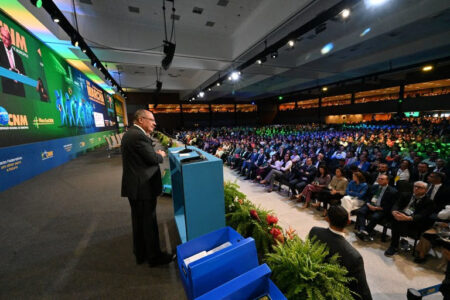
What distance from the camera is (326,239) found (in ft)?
5.65

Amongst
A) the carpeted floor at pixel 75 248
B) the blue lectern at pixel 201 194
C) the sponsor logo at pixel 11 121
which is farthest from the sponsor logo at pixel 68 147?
the blue lectern at pixel 201 194

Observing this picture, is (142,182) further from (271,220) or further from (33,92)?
(33,92)

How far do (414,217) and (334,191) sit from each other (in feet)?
4.29

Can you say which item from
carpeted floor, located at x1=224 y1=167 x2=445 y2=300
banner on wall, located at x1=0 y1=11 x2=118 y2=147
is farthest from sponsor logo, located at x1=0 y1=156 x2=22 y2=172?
carpeted floor, located at x1=224 y1=167 x2=445 y2=300

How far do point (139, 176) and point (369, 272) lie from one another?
10.7 feet

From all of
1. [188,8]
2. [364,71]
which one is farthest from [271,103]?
[188,8]

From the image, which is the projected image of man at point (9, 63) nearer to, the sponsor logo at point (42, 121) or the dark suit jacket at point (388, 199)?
the sponsor logo at point (42, 121)

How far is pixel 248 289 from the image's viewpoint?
3.43 feet

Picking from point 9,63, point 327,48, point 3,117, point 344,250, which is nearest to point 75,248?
point 344,250

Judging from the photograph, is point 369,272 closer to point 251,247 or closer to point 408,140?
point 251,247

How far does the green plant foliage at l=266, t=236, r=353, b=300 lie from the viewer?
1.28 metres

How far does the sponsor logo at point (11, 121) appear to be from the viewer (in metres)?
4.77

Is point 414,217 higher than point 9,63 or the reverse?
the reverse

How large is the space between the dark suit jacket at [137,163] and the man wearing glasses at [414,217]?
143 inches
